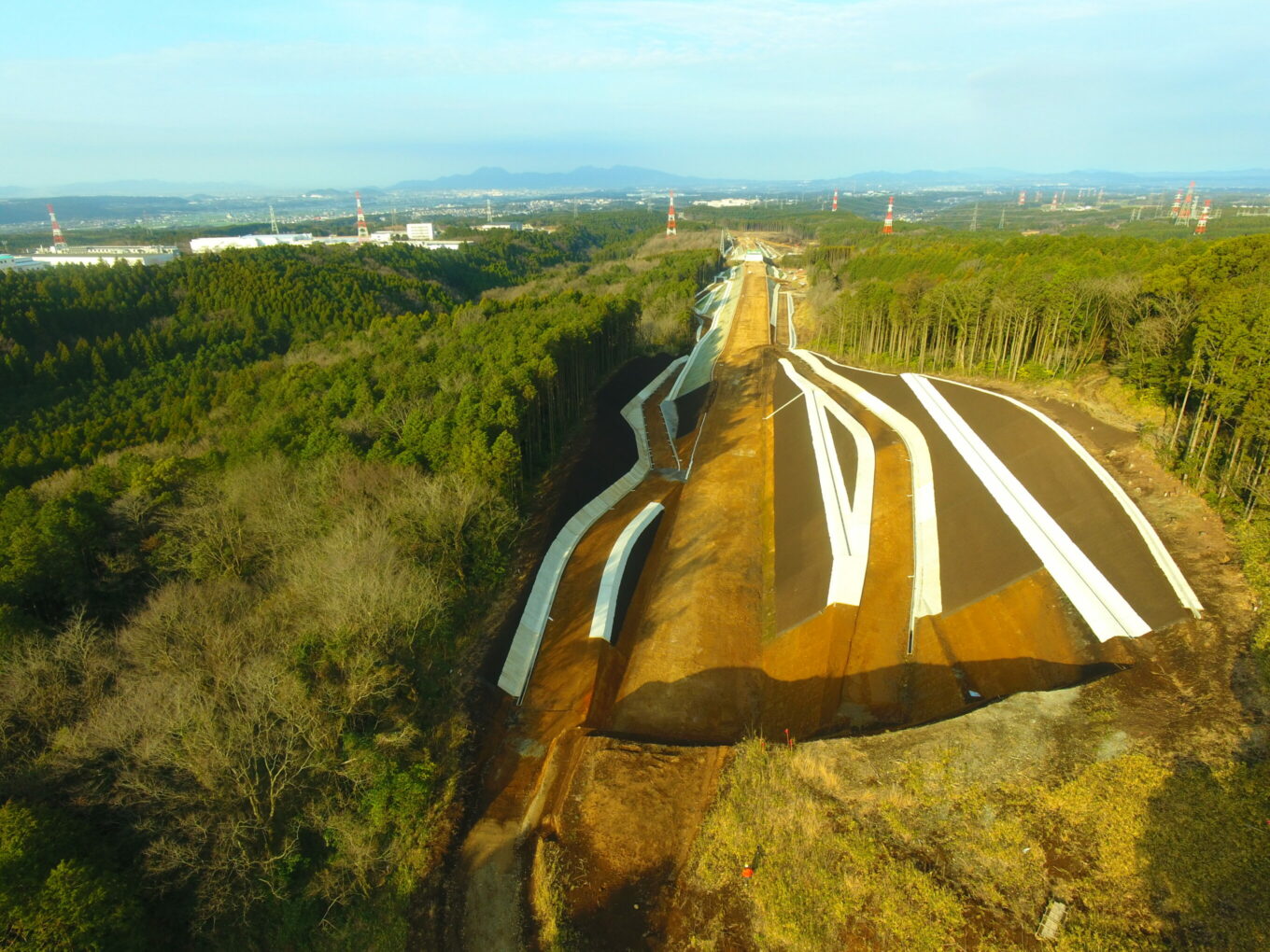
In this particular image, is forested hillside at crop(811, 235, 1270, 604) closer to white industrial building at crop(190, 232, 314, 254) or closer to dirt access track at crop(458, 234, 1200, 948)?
dirt access track at crop(458, 234, 1200, 948)

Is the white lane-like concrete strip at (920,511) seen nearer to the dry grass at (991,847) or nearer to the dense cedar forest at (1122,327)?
the dry grass at (991,847)

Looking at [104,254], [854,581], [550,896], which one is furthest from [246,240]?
[550,896]

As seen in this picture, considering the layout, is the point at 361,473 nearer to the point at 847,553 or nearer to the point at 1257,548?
the point at 847,553

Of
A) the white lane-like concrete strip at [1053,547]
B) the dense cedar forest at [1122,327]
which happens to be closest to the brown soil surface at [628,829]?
the white lane-like concrete strip at [1053,547]

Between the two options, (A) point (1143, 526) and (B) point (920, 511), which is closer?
(A) point (1143, 526)

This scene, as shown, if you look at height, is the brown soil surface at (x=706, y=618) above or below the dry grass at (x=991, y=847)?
below

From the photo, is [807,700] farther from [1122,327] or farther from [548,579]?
[1122,327]

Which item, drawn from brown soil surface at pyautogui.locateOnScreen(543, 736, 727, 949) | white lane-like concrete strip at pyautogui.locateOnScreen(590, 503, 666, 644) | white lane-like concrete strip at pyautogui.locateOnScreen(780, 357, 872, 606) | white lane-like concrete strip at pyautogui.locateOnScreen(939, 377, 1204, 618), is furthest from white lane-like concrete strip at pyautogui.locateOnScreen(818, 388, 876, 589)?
brown soil surface at pyautogui.locateOnScreen(543, 736, 727, 949)
